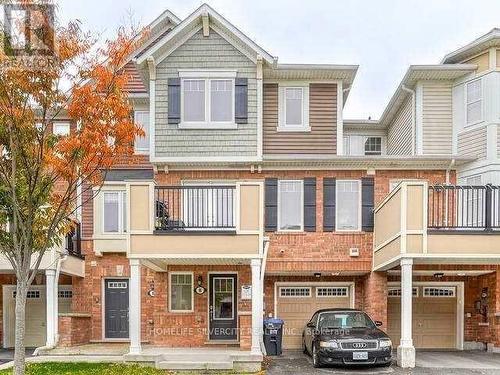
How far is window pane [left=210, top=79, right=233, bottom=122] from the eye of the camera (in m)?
15.8

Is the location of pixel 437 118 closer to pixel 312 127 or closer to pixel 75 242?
pixel 312 127

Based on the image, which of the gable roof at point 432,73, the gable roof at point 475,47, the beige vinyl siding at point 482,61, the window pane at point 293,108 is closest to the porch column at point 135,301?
the window pane at point 293,108

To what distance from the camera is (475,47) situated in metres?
15.6

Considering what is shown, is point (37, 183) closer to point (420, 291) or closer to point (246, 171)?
point (246, 171)

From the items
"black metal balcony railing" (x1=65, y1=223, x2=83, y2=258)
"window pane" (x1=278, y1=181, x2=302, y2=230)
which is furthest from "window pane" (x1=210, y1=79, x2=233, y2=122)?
"black metal balcony railing" (x1=65, y1=223, x2=83, y2=258)

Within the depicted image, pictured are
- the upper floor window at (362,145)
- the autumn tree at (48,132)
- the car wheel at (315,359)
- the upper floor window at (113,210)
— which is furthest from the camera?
the upper floor window at (362,145)

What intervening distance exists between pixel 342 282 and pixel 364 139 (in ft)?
22.9

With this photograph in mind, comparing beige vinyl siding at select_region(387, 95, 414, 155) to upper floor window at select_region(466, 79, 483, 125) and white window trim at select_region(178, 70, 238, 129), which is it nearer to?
upper floor window at select_region(466, 79, 483, 125)

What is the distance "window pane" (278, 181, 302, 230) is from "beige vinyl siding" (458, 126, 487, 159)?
506cm

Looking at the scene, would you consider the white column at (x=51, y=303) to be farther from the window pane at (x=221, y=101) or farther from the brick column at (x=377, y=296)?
the brick column at (x=377, y=296)

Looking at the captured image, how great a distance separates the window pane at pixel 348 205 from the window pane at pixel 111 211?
23.9ft

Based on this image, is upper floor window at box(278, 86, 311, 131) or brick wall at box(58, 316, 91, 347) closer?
brick wall at box(58, 316, 91, 347)

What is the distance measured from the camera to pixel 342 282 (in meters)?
16.6

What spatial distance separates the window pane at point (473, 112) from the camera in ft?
51.2
